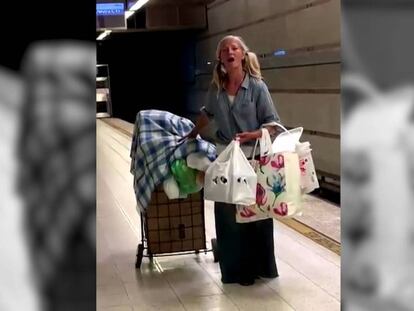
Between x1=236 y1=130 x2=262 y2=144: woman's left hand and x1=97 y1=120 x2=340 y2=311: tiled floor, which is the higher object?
x1=236 y1=130 x2=262 y2=144: woman's left hand

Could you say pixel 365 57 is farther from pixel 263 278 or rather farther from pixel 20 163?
pixel 263 278

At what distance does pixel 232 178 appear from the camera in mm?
3809

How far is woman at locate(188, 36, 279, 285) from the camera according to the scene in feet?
13.5

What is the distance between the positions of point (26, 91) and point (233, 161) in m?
2.10

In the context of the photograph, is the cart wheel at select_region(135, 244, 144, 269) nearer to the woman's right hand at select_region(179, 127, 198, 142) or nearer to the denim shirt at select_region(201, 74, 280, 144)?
the woman's right hand at select_region(179, 127, 198, 142)

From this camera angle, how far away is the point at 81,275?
192cm

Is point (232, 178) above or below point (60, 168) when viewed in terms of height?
below

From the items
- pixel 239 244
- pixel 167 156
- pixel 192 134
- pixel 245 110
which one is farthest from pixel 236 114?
pixel 239 244

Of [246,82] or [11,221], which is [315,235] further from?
[11,221]

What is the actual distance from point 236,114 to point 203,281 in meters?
1.23

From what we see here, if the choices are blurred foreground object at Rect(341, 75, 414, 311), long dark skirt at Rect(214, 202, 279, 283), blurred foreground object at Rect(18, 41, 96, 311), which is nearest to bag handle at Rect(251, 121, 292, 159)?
long dark skirt at Rect(214, 202, 279, 283)

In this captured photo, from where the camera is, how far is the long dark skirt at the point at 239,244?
4387 millimetres

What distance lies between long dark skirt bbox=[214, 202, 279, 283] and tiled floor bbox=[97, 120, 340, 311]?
109 mm

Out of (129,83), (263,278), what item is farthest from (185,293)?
(129,83)
